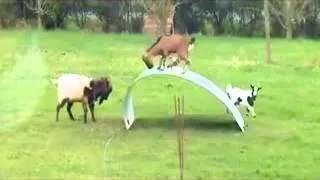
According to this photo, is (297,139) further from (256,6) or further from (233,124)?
(256,6)

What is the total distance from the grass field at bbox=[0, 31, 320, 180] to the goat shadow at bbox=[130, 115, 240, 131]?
0.04 ft

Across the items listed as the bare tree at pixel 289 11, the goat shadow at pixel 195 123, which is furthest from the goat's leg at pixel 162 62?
the bare tree at pixel 289 11

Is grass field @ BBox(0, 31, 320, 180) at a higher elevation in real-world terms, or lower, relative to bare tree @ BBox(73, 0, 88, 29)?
lower

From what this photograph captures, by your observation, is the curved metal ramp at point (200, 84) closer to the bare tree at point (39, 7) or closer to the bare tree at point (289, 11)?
the bare tree at point (39, 7)

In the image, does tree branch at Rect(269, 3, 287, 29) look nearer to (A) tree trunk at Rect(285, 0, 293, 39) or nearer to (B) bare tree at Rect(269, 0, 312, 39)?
(B) bare tree at Rect(269, 0, 312, 39)

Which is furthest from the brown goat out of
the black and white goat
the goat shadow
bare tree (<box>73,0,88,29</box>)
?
bare tree (<box>73,0,88,29</box>)

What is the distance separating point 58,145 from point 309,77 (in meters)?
6.32

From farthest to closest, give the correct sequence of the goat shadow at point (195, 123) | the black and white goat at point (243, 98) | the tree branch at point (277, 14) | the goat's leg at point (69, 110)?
the tree branch at point (277, 14) < the black and white goat at point (243, 98) < the goat's leg at point (69, 110) < the goat shadow at point (195, 123)

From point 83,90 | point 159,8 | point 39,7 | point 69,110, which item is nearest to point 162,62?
point 83,90

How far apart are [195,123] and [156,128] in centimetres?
51

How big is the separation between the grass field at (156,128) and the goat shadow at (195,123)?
13 mm

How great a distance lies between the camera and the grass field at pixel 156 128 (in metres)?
6.78

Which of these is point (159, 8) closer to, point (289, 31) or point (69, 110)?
point (289, 31)

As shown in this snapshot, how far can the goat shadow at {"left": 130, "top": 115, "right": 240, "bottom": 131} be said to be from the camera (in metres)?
8.60
